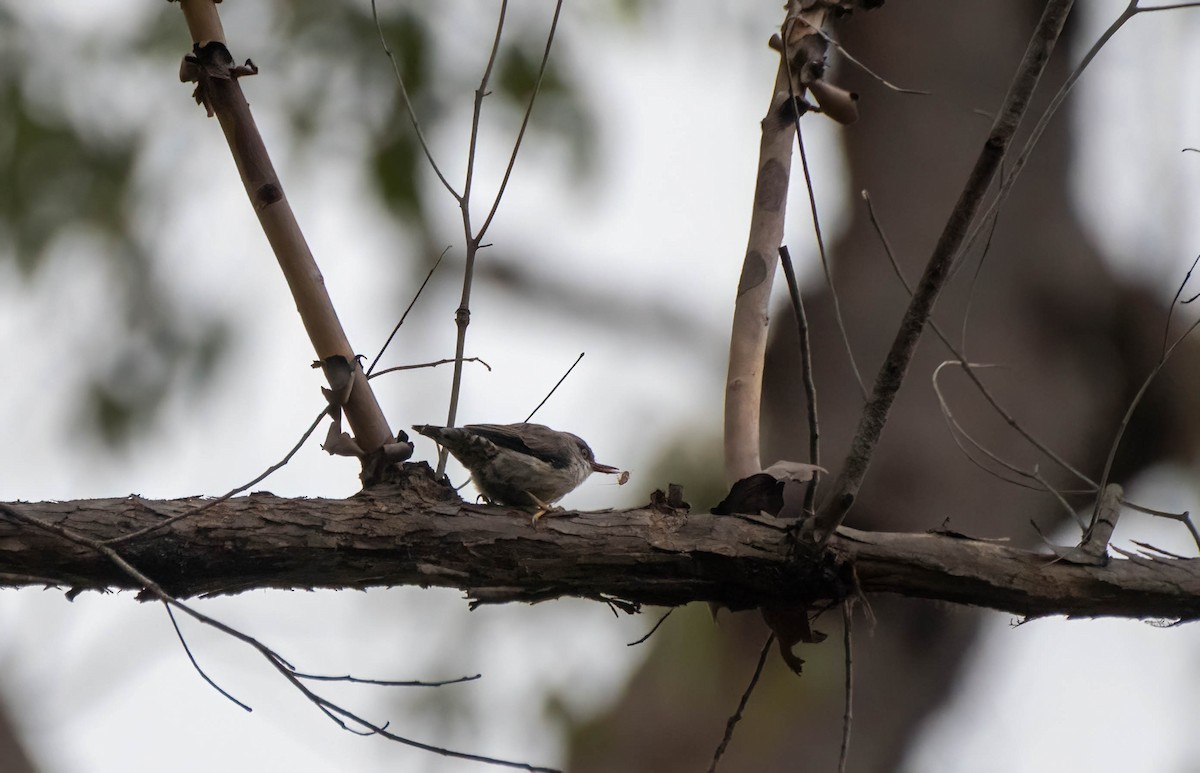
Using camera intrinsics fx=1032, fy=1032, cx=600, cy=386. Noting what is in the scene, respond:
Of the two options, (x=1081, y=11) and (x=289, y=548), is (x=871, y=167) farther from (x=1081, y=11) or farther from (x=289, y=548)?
(x=289, y=548)

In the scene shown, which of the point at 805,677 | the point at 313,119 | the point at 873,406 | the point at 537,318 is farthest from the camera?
the point at 537,318

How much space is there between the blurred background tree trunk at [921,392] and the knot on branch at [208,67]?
9.32 feet

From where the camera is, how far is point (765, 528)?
2.24 meters

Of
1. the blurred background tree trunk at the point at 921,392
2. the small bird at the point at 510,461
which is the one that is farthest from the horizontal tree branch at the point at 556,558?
the blurred background tree trunk at the point at 921,392

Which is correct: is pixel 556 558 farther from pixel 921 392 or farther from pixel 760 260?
pixel 921 392

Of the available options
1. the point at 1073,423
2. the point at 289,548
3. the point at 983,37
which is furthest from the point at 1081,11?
the point at 289,548

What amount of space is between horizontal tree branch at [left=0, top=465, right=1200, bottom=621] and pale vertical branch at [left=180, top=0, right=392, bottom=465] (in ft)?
0.99

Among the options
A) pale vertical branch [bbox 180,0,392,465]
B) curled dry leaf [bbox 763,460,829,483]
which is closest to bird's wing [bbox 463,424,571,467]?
pale vertical branch [bbox 180,0,392,465]

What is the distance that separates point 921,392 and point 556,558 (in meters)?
2.89

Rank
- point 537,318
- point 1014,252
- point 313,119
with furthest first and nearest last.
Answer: point 537,318 < point 313,119 < point 1014,252

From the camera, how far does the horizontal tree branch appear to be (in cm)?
213

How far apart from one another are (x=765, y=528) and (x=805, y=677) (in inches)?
96.8

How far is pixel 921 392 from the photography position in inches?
182

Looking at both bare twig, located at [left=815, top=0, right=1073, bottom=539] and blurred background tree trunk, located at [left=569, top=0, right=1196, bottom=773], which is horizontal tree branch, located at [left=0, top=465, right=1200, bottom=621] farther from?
blurred background tree trunk, located at [left=569, top=0, right=1196, bottom=773]
